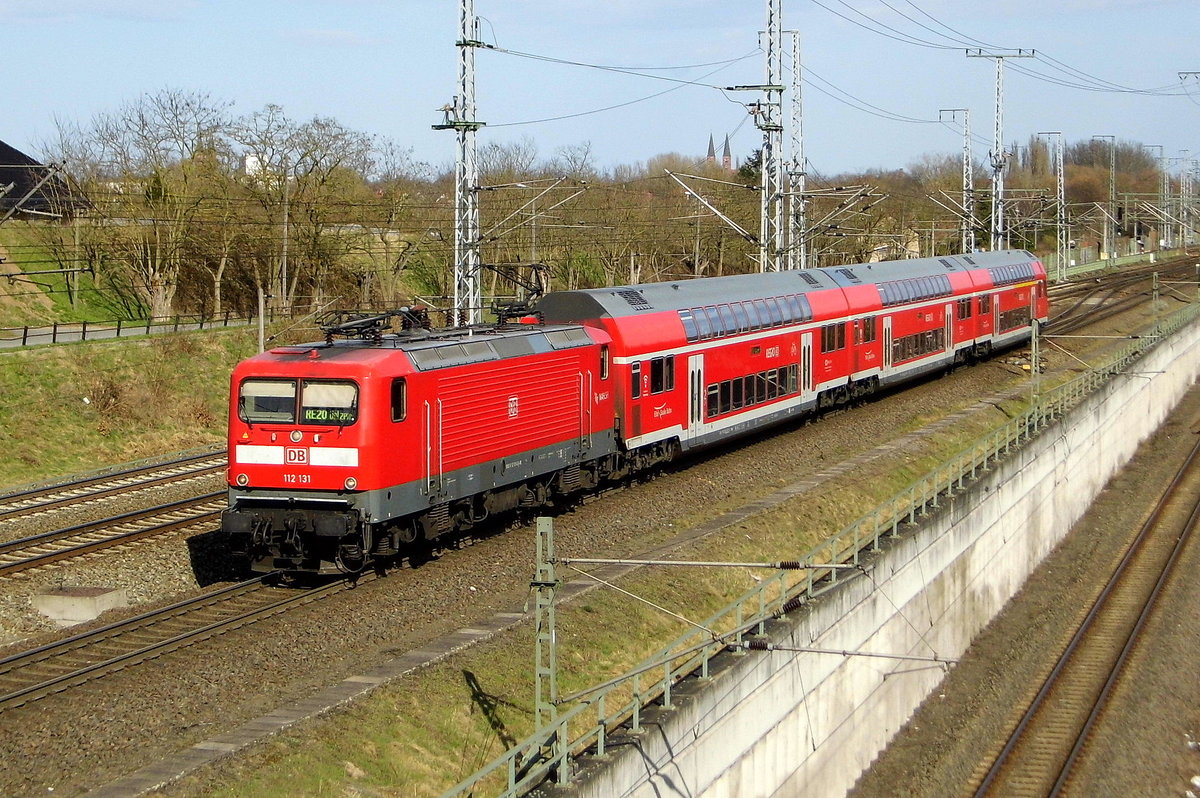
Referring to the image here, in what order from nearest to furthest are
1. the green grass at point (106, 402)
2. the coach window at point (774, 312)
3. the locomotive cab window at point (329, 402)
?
the locomotive cab window at point (329, 402)
the coach window at point (774, 312)
the green grass at point (106, 402)

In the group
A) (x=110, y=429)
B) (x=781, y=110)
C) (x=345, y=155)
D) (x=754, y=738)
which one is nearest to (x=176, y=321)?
(x=110, y=429)

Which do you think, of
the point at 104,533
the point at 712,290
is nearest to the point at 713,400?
the point at 712,290

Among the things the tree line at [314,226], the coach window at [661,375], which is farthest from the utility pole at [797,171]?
the coach window at [661,375]

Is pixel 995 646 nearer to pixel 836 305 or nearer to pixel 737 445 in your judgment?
pixel 737 445

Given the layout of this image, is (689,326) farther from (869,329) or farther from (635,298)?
(869,329)

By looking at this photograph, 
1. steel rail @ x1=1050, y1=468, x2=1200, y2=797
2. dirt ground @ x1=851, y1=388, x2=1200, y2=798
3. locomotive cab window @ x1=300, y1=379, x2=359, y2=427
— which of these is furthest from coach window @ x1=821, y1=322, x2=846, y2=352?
locomotive cab window @ x1=300, y1=379, x2=359, y2=427

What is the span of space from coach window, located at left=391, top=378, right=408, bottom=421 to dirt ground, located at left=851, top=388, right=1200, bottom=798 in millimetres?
9628

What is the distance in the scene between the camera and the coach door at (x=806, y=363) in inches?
1357

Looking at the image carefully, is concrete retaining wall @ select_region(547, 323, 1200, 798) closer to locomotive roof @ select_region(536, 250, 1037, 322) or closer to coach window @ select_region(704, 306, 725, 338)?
Answer: coach window @ select_region(704, 306, 725, 338)

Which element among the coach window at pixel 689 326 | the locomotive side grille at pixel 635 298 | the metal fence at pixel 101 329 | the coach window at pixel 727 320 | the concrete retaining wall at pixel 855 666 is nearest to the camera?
the concrete retaining wall at pixel 855 666

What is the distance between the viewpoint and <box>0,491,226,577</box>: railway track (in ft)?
70.5

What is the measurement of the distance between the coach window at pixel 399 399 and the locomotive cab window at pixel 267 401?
4.92 feet

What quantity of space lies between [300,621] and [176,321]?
30936mm

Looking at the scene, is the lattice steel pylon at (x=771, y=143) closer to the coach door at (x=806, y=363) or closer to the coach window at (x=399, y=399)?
the coach door at (x=806, y=363)
